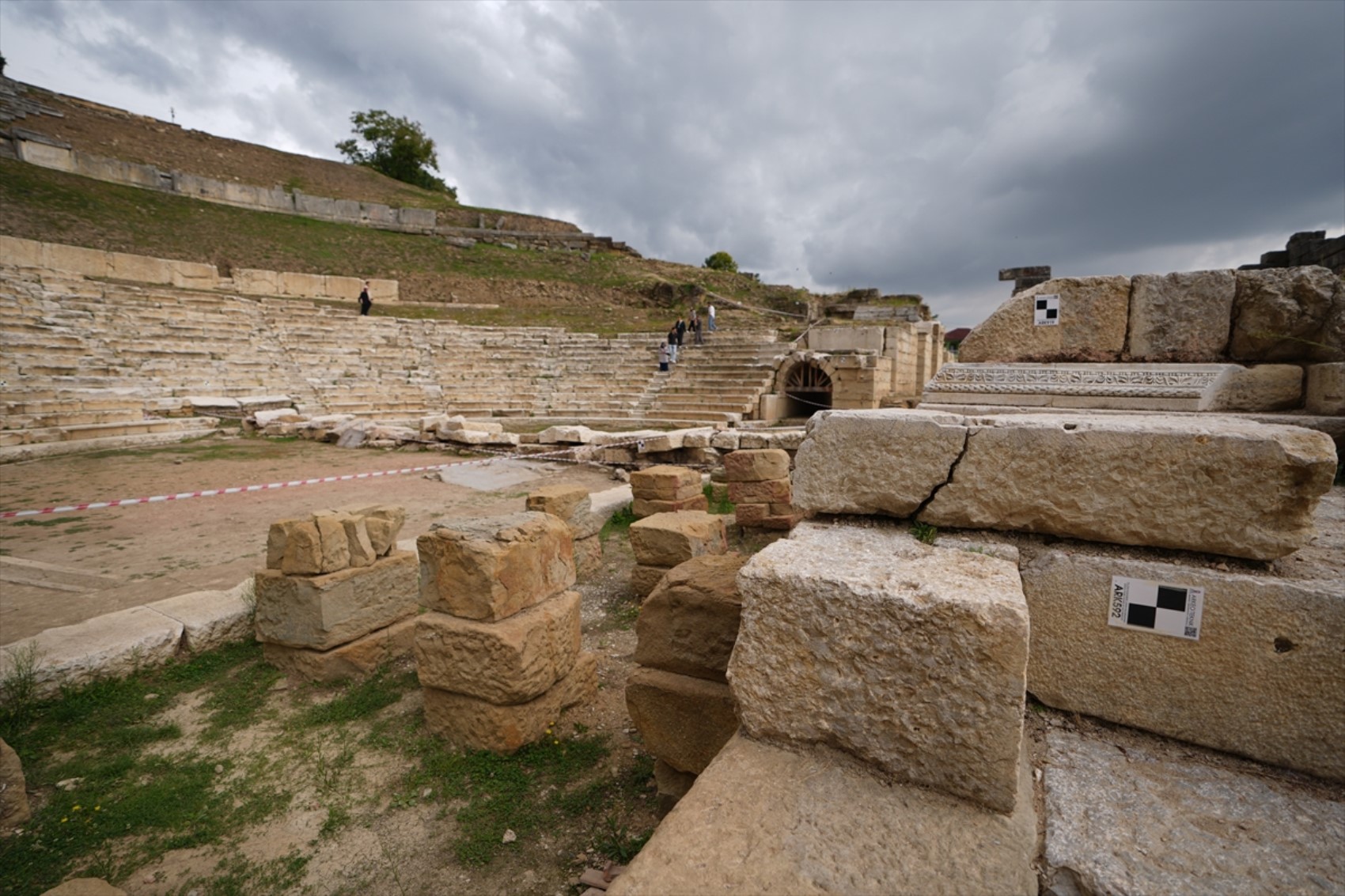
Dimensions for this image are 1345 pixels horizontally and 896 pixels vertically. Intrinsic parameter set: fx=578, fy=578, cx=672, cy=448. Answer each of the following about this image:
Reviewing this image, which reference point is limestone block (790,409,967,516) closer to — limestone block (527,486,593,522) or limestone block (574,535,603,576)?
limestone block (527,486,593,522)

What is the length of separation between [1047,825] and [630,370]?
17.6 m

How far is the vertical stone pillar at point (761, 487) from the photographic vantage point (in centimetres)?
632

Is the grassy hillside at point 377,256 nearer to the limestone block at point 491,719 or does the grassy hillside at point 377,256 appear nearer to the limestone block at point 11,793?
the limestone block at point 491,719

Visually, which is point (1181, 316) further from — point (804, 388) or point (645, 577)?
point (804, 388)

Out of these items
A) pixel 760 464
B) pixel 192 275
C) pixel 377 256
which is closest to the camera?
pixel 760 464

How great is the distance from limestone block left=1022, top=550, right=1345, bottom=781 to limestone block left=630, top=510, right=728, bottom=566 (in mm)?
2733

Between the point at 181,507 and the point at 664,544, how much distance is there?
6579mm

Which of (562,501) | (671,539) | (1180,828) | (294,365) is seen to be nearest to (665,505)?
(562,501)

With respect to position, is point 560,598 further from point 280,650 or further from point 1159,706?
point 1159,706

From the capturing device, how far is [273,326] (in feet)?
60.0

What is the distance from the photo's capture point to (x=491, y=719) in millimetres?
2873

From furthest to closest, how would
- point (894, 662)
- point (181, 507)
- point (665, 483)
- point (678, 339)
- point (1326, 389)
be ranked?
point (678, 339), point (181, 507), point (665, 483), point (1326, 389), point (894, 662)

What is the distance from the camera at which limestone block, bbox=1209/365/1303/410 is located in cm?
Result: 339

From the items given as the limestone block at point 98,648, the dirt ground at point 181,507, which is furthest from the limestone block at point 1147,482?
the dirt ground at point 181,507
